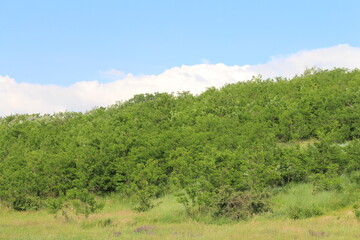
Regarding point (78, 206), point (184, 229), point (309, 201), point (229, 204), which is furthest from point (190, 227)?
point (309, 201)

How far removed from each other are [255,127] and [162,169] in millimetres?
7104

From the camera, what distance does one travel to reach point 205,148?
85.6 feet

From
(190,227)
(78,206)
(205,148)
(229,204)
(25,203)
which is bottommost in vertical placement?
(190,227)

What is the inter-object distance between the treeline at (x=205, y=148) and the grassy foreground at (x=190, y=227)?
42.8 inches

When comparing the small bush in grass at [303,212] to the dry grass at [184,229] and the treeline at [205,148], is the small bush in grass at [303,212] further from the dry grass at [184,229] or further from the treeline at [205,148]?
the treeline at [205,148]

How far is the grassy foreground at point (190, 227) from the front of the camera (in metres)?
12.9

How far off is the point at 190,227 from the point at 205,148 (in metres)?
11.0

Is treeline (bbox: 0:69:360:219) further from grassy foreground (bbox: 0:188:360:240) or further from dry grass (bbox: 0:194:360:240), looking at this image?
dry grass (bbox: 0:194:360:240)

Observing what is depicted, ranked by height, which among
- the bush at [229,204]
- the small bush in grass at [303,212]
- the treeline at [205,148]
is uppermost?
the treeline at [205,148]

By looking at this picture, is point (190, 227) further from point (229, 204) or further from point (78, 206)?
point (78, 206)

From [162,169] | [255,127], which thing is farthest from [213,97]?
[162,169]

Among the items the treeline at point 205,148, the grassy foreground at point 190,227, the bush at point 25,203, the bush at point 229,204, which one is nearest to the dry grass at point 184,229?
the grassy foreground at point 190,227

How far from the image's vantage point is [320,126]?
30.8 metres

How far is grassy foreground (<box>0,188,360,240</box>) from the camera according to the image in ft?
42.4
